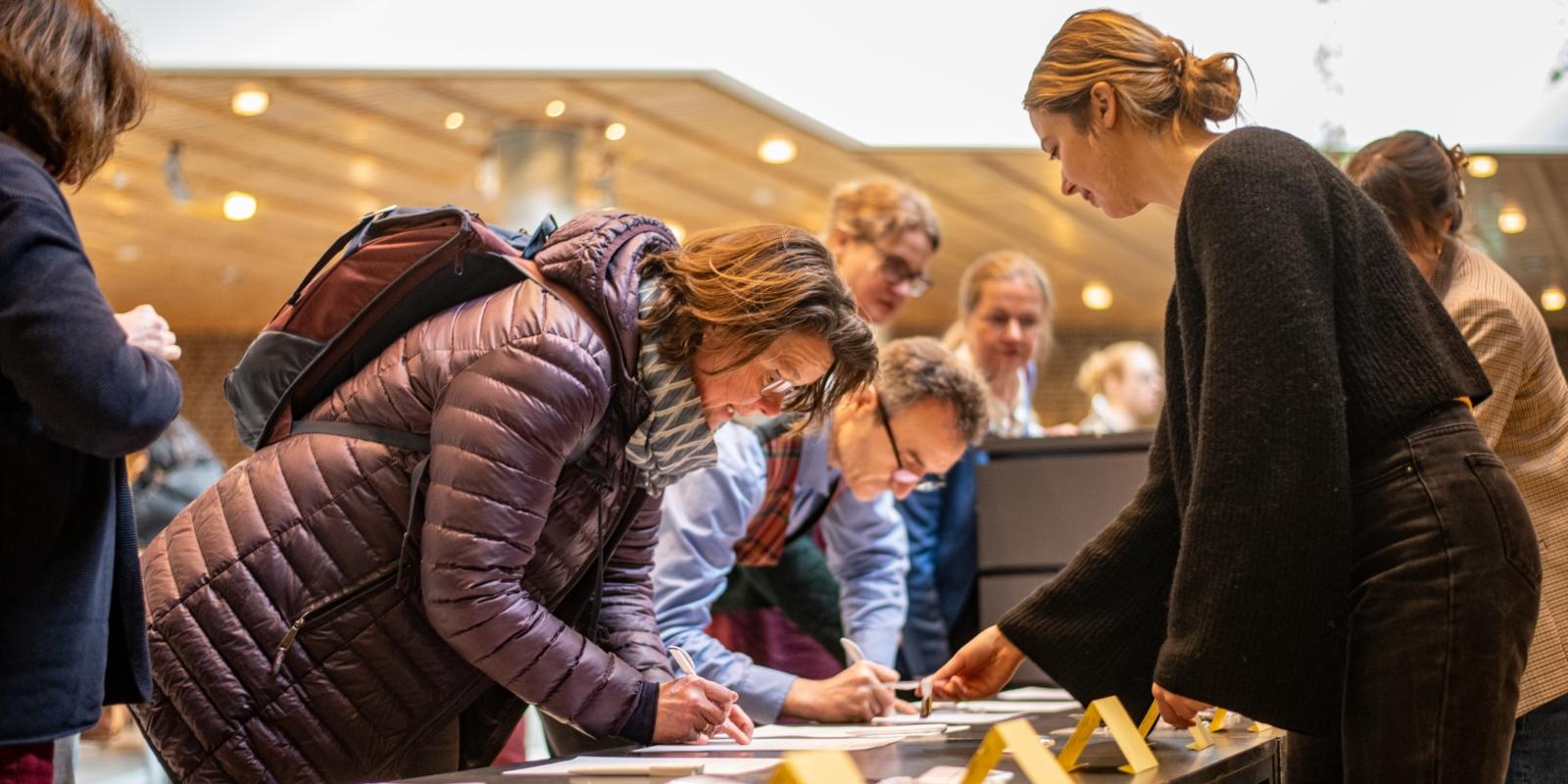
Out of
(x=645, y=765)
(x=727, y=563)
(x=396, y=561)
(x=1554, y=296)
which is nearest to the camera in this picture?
(x=645, y=765)

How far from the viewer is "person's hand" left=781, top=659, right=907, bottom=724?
2203 millimetres

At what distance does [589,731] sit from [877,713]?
0.60 m

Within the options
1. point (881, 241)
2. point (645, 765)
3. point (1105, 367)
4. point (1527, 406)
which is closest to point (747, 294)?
point (645, 765)

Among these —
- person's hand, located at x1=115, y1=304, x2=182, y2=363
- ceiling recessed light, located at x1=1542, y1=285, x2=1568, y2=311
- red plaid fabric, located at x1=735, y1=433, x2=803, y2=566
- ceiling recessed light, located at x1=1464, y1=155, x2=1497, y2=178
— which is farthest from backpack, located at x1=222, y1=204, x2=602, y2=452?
ceiling recessed light, located at x1=1542, y1=285, x2=1568, y2=311

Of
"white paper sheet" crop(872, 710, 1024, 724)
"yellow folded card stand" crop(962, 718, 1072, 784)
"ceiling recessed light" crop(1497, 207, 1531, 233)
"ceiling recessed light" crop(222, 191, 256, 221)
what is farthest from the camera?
"ceiling recessed light" crop(222, 191, 256, 221)

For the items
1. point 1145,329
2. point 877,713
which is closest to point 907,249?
point 877,713

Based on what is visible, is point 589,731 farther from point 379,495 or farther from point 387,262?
point 387,262

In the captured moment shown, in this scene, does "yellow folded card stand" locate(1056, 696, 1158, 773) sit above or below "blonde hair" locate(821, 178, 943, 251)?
below

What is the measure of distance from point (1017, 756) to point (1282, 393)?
0.45 meters

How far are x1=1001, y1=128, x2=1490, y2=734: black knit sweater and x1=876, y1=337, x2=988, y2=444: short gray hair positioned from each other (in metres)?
1.23

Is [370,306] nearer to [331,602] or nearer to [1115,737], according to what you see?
[331,602]

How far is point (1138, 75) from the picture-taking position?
5.68 ft

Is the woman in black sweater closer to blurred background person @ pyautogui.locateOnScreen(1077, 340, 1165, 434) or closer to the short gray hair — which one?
the short gray hair

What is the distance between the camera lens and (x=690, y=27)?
6164mm
